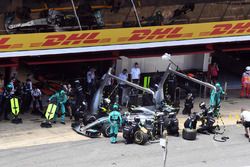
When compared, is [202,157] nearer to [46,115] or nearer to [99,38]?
[46,115]

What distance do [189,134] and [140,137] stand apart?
1.97m

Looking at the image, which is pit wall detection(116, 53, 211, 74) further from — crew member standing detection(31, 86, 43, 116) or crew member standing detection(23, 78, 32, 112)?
crew member standing detection(23, 78, 32, 112)

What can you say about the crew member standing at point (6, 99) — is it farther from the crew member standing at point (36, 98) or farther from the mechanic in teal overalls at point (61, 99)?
the mechanic in teal overalls at point (61, 99)

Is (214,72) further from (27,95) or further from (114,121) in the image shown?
(27,95)

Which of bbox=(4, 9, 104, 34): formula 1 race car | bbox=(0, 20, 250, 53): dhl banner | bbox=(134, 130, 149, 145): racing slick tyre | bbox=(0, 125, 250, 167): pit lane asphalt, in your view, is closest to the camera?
bbox=(0, 125, 250, 167): pit lane asphalt

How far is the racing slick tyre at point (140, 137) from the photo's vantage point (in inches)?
758

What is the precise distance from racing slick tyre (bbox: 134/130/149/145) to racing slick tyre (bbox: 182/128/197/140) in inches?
62.8

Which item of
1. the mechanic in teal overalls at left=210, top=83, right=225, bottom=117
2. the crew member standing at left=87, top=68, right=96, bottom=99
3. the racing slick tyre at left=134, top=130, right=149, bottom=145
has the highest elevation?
the crew member standing at left=87, top=68, right=96, bottom=99

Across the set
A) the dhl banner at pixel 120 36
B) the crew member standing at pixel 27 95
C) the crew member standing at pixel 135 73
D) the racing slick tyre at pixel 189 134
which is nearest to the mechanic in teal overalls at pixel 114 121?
the racing slick tyre at pixel 189 134

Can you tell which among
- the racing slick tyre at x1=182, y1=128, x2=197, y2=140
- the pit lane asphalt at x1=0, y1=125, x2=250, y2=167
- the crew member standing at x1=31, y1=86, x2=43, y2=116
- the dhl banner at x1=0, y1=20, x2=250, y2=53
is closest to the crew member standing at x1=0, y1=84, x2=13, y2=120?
the crew member standing at x1=31, y1=86, x2=43, y2=116

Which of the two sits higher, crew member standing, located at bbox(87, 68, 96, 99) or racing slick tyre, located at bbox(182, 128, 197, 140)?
crew member standing, located at bbox(87, 68, 96, 99)

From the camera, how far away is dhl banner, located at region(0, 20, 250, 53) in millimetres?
22619

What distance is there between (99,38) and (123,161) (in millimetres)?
7487

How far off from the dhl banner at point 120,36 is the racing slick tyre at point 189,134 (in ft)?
19.4
